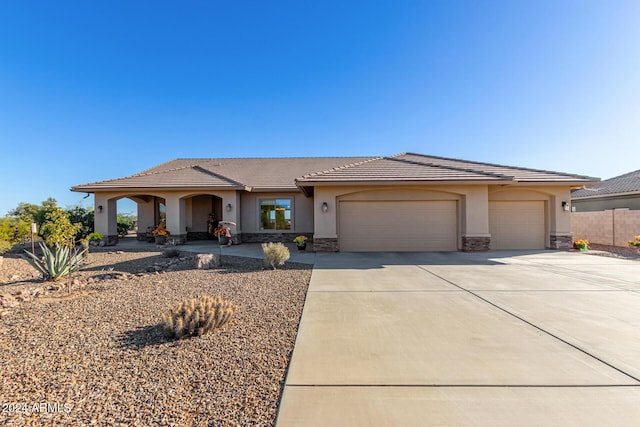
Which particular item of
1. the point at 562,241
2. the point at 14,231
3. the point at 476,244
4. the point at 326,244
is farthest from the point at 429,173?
the point at 14,231

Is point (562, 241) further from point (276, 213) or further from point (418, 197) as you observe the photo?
point (276, 213)

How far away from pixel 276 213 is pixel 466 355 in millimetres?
13524

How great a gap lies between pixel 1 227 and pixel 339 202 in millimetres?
15517

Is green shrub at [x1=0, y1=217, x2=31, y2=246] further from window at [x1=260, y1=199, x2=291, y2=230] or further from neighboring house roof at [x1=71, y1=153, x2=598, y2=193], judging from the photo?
window at [x1=260, y1=199, x2=291, y2=230]

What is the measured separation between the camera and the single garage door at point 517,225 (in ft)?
40.3

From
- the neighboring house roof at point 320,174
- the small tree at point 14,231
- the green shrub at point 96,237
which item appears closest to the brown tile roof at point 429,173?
the neighboring house roof at point 320,174

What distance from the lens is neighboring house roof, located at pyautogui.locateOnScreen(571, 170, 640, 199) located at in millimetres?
16281

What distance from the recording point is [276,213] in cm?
1586

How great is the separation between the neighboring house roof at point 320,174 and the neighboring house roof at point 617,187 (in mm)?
8293

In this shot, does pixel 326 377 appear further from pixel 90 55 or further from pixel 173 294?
pixel 90 55

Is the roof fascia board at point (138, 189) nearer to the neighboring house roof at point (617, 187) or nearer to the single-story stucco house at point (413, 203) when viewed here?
the single-story stucco house at point (413, 203)

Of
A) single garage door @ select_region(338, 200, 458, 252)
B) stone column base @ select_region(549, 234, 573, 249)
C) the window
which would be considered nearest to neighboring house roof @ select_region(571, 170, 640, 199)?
stone column base @ select_region(549, 234, 573, 249)

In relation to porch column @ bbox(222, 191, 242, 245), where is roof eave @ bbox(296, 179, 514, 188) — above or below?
above

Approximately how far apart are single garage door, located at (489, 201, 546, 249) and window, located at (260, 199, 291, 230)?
1042 cm
